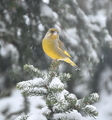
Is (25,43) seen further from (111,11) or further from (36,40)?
(111,11)

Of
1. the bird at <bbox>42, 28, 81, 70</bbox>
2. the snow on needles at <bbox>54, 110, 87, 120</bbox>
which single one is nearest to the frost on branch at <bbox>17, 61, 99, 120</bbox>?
the snow on needles at <bbox>54, 110, 87, 120</bbox>

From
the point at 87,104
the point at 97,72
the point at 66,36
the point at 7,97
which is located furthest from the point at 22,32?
the point at 87,104

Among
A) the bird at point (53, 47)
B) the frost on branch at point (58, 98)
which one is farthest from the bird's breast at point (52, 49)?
the frost on branch at point (58, 98)

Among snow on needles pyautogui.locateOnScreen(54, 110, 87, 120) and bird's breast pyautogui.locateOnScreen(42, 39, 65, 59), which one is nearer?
snow on needles pyautogui.locateOnScreen(54, 110, 87, 120)

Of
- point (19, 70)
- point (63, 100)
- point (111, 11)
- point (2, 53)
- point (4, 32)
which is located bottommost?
point (63, 100)

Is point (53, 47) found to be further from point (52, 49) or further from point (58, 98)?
point (58, 98)

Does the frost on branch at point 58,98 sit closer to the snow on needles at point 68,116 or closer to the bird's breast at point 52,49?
the snow on needles at point 68,116

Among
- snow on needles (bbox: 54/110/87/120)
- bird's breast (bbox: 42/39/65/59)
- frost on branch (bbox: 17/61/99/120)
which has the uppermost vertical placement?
bird's breast (bbox: 42/39/65/59)

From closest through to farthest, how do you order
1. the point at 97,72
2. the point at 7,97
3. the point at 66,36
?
the point at 66,36 → the point at 7,97 → the point at 97,72

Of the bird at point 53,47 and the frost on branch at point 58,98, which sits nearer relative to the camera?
the frost on branch at point 58,98

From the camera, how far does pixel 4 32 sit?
2.51 metres

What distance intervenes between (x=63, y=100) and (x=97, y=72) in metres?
2.51

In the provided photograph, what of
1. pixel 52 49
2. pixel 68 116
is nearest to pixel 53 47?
pixel 52 49

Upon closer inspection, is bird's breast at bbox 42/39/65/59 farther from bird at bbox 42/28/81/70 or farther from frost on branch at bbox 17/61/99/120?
frost on branch at bbox 17/61/99/120
